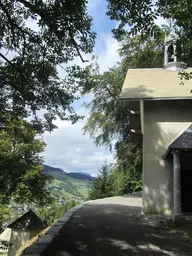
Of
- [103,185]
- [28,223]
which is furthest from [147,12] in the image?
[103,185]

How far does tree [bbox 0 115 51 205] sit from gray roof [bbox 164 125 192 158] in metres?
10.4

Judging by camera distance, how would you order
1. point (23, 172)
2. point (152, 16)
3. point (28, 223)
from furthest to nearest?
1. point (23, 172)
2. point (28, 223)
3. point (152, 16)

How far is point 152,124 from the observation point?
40.4 ft

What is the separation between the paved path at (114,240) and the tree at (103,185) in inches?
641

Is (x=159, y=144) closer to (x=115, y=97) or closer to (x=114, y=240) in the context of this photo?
(x=114, y=240)

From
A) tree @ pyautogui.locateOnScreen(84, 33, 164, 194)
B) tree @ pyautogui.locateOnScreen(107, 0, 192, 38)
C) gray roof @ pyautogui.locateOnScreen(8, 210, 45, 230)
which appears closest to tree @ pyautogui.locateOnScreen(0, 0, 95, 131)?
tree @ pyautogui.locateOnScreen(107, 0, 192, 38)

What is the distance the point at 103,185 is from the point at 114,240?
19277 mm

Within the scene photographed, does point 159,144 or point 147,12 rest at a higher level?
→ point 147,12

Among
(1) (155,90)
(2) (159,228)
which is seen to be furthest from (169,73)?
(2) (159,228)

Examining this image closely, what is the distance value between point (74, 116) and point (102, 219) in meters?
3.67

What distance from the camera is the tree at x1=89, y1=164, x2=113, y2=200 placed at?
84.5ft

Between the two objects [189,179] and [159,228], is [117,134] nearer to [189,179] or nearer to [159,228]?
[189,179]

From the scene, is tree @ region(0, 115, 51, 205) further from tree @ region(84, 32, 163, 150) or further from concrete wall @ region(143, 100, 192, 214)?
concrete wall @ region(143, 100, 192, 214)

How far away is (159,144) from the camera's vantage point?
12.1m
